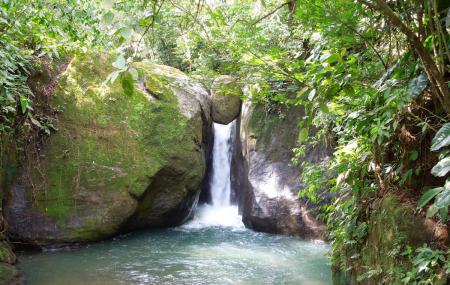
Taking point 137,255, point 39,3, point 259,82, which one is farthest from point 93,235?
point 259,82

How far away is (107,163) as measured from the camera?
24.2 feet

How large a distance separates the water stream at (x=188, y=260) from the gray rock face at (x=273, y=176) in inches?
12.2

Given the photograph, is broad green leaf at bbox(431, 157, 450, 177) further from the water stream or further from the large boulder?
the large boulder

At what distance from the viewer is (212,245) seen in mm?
7109

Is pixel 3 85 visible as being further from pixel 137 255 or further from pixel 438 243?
pixel 438 243

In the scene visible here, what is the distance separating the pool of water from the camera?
5.26 metres

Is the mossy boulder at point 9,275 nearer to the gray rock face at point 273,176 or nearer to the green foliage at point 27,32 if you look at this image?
the green foliage at point 27,32

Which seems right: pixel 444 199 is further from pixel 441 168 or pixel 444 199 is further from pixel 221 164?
pixel 221 164

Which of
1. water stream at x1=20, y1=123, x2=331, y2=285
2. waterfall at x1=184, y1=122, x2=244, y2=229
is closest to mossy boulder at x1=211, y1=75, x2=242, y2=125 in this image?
waterfall at x1=184, y1=122, x2=244, y2=229

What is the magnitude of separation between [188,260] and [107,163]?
253cm

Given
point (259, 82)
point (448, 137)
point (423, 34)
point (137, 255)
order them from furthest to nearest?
1. point (137, 255)
2. point (259, 82)
3. point (423, 34)
4. point (448, 137)

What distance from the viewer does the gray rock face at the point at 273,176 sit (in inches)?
313

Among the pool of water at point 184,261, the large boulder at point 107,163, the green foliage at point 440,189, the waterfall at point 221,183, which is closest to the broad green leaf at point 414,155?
the green foliage at point 440,189

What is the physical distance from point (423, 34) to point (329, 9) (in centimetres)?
68
